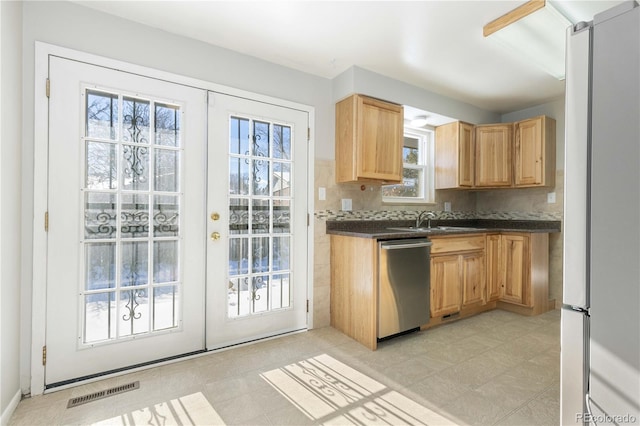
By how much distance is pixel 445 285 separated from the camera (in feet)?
9.79

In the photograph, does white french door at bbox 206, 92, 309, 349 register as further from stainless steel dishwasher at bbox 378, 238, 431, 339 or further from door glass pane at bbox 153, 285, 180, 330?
stainless steel dishwasher at bbox 378, 238, 431, 339

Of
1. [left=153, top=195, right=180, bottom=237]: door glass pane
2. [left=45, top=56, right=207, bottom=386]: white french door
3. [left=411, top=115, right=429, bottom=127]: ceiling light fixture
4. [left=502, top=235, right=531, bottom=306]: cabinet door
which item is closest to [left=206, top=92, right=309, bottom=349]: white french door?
[left=45, top=56, right=207, bottom=386]: white french door

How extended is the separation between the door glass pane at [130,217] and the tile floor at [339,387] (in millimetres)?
433

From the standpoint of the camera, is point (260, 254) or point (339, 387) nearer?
point (339, 387)

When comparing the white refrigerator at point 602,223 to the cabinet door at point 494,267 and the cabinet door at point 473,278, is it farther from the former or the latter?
A: the cabinet door at point 494,267

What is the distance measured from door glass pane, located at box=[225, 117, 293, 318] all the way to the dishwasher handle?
0.88 metres

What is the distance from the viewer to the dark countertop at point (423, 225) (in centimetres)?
267

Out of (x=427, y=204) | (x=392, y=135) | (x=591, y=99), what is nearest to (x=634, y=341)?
(x=591, y=99)

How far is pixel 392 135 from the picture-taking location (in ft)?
10.0

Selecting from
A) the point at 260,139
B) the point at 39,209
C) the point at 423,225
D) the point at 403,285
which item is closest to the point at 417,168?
the point at 423,225

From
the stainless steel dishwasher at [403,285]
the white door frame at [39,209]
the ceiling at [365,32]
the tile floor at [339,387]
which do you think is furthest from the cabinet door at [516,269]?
the white door frame at [39,209]

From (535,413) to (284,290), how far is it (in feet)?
6.30

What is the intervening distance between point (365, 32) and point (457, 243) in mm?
2124

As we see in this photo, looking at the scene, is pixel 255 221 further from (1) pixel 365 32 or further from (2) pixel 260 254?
(1) pixel 365 32
